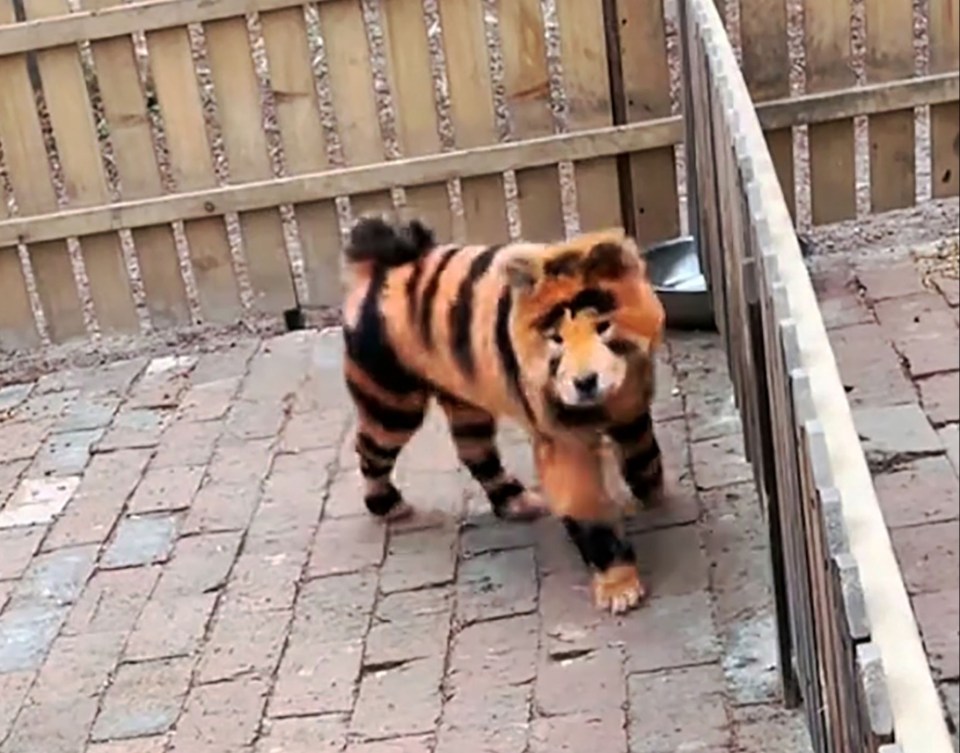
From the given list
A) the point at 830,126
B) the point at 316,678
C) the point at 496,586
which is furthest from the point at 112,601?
the point at 830,126

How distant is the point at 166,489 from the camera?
4.22m

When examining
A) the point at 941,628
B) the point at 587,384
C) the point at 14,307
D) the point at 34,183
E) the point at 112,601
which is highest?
the point at 34,183

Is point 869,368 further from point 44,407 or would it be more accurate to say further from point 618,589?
point 44,407

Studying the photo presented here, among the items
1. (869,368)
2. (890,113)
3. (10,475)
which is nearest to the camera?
(869,368)

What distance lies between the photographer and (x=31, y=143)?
5129mm

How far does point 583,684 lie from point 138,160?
272 cm

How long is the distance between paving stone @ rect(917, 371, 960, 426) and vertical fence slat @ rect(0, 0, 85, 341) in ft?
9.04

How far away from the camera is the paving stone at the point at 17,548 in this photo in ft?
12.9

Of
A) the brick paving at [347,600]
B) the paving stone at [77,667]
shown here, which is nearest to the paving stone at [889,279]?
the brick paving at [347,600]

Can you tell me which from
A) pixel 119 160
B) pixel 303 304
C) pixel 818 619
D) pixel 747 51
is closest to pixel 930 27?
pixel 747 51

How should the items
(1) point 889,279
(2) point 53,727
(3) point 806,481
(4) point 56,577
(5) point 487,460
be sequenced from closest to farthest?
1. (3) point 806,481
2. (2) point 53,727
3. (5) point 487,460
4. (4) point 56,577
5. (1) point 889,279

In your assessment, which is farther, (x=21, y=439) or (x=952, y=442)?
(x=21, y=439)

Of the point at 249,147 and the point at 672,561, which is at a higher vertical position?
the point at 249,147

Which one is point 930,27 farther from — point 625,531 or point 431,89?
point 625,531
